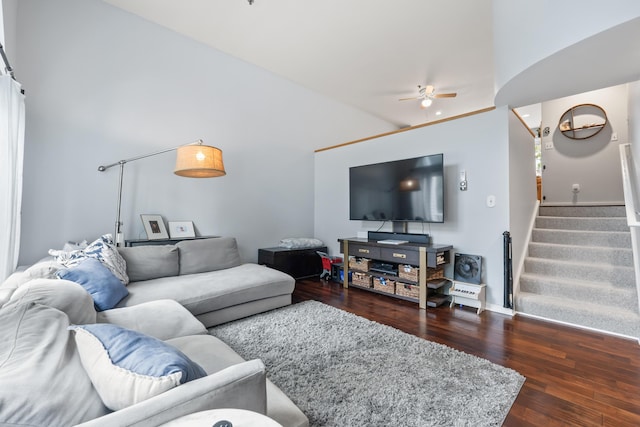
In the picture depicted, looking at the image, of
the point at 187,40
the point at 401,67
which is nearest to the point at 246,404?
the point at 187,40

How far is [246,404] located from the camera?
87cm

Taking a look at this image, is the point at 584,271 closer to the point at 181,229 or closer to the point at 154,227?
the point at 181,229

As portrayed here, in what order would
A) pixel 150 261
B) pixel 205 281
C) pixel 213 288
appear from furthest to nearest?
pixel 150 261 < pixel 205 281 < pixel 213 288

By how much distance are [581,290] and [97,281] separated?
426cm

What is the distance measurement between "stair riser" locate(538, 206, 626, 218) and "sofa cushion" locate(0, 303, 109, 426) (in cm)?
544

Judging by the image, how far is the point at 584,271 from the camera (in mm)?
3006

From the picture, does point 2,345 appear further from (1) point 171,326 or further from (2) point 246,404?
(1) point 171,326

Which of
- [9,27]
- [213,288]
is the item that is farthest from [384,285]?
[9,27]

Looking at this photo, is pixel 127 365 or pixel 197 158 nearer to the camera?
pixel 127 365

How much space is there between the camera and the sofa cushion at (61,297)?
117cm

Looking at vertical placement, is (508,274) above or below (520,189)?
below

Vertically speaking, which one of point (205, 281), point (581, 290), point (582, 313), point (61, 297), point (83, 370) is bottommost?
point (582, 313)

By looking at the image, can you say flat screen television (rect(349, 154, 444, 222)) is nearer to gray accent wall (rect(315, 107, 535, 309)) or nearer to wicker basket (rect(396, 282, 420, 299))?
gray accent wall (rect(315, 107, 535, 309))

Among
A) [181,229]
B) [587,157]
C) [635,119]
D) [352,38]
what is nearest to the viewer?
[635,119]
